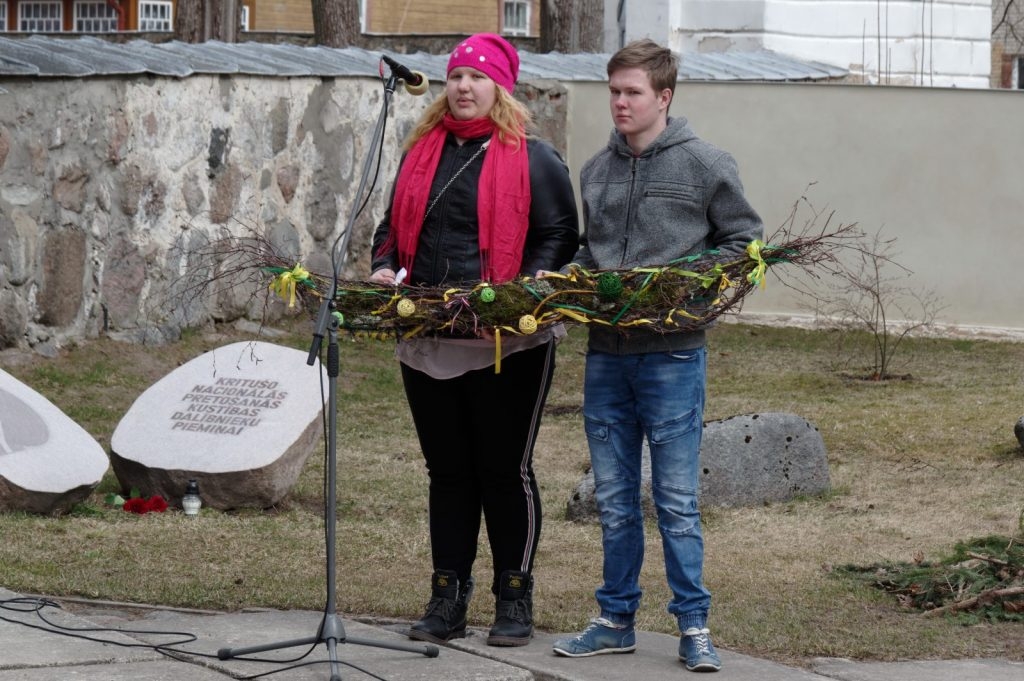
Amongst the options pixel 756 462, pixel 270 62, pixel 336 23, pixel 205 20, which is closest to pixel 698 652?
pixel 756 462

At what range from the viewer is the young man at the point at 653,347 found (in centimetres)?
450

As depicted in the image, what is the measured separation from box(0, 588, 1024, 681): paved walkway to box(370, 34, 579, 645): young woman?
21 centimetres

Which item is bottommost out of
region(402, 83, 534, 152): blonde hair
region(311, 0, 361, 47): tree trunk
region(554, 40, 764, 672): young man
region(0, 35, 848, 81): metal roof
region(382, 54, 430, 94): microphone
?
region(554, 40, 764, 672): young man

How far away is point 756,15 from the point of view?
1631 cm

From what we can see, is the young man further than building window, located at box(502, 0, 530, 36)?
No

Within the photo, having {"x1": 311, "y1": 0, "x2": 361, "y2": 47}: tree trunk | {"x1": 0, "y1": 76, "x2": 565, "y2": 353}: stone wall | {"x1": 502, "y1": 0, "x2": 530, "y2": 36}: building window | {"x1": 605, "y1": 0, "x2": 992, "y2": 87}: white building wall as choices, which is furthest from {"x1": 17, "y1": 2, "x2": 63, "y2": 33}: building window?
{"x1": 0, "y1": 76, "x2": 565, "y2": 353}: stone wall

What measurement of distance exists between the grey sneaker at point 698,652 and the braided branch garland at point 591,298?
0.84 metres

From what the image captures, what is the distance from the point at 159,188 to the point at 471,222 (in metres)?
5.64

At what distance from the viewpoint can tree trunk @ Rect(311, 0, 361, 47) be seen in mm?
16062

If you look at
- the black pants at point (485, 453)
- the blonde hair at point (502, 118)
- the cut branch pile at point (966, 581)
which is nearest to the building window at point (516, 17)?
the cut branch pile at point (966, 581)

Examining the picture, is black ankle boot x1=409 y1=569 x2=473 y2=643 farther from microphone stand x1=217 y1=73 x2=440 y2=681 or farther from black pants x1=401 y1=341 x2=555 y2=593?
microphone stand x1=217 y1=73 x2=440 y2=681

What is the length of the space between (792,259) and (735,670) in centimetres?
114

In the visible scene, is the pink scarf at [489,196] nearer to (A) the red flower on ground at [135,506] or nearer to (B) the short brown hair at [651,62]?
(B) the short brown hair at [651,62]

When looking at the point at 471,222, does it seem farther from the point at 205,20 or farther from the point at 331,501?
the point at 205,20
